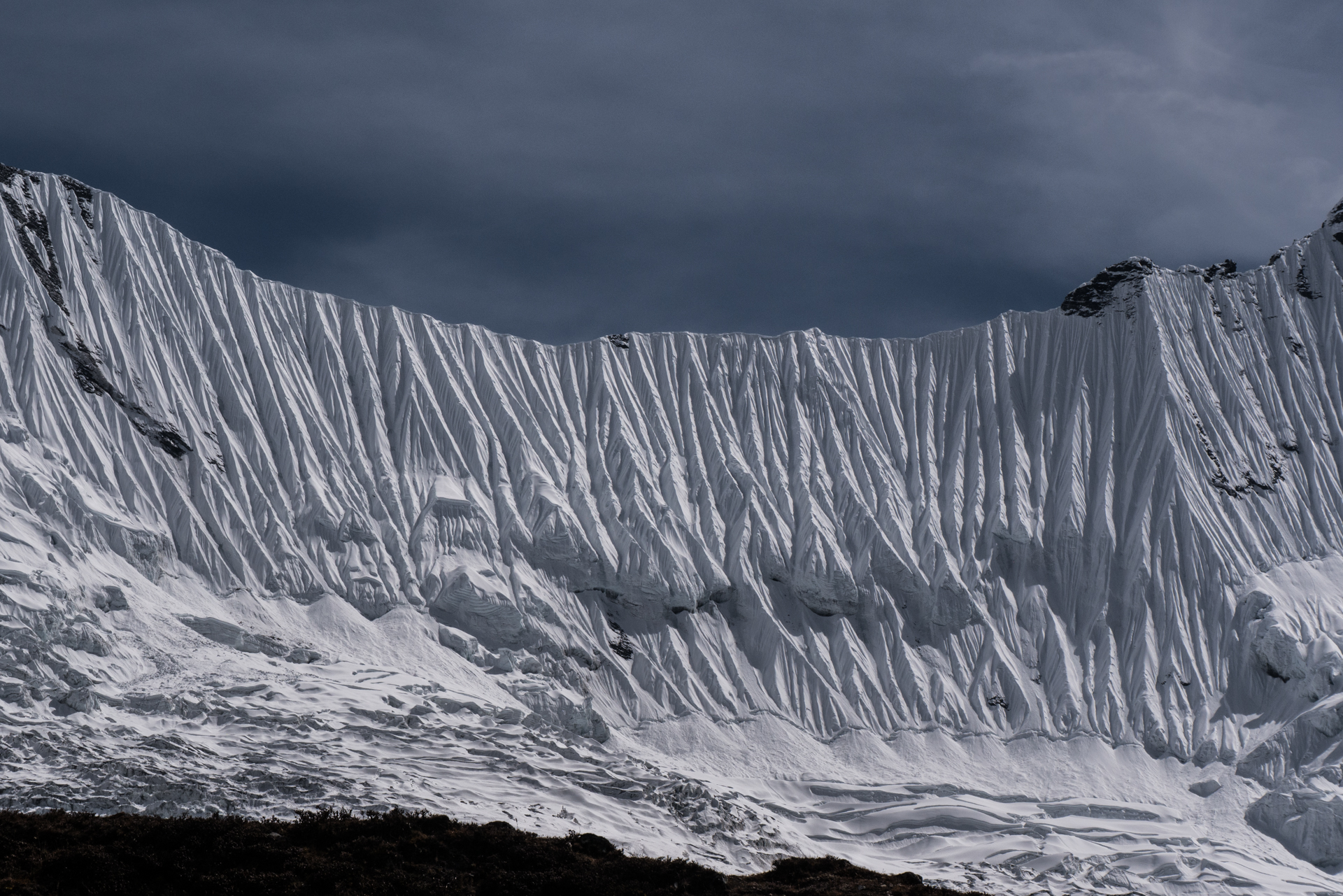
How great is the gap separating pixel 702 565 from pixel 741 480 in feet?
33.8

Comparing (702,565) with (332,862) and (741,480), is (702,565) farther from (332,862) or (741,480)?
(332,862)

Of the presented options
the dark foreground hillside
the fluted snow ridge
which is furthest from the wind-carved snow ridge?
the dark foreground hillside

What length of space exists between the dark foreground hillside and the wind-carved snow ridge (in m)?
9.71

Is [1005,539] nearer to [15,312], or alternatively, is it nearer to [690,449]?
[690,449]

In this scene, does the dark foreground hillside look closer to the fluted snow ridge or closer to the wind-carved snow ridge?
the wind-carved snow ridge

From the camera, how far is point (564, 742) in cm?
6888

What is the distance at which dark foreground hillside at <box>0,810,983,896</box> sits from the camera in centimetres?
3703

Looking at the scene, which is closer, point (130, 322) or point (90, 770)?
point (90, 770)

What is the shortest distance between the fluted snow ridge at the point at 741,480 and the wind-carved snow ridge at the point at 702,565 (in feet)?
1.01

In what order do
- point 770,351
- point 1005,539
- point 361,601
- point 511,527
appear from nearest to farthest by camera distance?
point 361,601
point 511,527
point 1005,539
point 770,351

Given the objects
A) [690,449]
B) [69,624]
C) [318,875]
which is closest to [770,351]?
[690,449]

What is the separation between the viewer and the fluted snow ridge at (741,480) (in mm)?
87125

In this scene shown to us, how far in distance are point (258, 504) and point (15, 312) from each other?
20350 mm

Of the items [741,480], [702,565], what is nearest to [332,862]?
[702,565]
